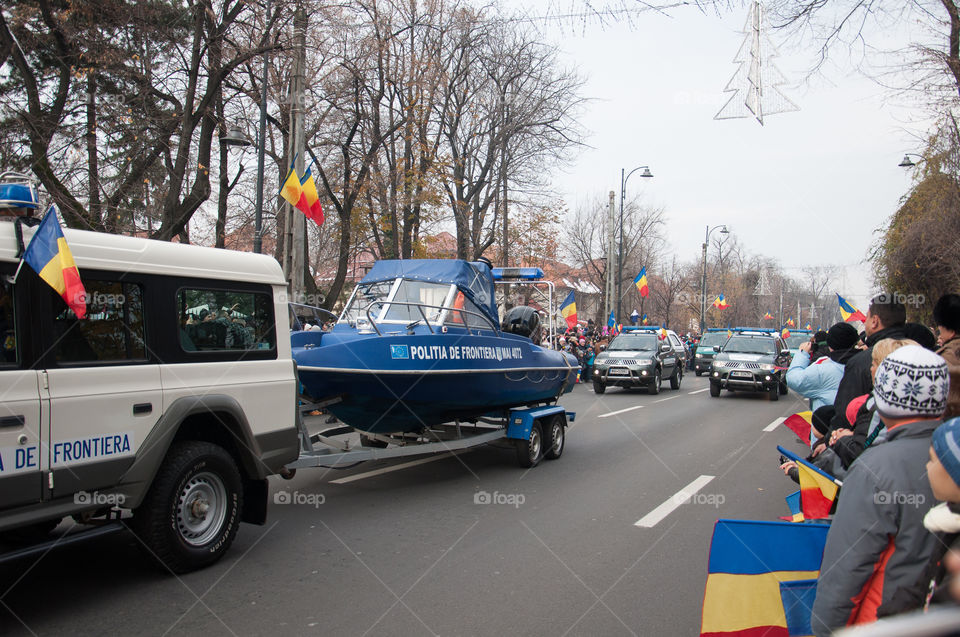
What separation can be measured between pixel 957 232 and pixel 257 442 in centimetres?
1506

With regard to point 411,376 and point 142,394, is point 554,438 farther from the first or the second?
point 142,394

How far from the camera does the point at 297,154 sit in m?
13.3

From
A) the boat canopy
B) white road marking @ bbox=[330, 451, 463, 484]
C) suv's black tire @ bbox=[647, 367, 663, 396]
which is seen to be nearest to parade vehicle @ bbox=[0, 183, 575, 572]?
white road marking @ bbox=[330, 451, 463, 484]

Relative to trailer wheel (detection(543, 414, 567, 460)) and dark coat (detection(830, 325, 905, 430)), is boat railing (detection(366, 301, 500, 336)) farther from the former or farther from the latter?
dark coat (detection(830, 325, 905, 430))

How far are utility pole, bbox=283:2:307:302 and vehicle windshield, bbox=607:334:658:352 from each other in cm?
1132

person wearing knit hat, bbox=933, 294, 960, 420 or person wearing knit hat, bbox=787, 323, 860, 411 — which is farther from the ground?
person wearing knit hat, bbox=933, 294, 960, 420

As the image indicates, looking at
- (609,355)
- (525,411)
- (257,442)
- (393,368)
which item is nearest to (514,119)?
(609,355)

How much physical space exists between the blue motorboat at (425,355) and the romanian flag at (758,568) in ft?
14.5

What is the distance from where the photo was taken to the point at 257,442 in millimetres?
5512

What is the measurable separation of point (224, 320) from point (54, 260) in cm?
158

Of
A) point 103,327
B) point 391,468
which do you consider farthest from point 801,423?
point 103,327

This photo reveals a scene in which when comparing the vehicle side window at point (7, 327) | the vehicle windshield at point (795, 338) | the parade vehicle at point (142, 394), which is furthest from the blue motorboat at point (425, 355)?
the vehicle windshield at point (795, 338)

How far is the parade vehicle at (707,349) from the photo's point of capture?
30328 mm

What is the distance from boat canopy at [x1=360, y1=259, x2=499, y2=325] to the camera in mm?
9227
